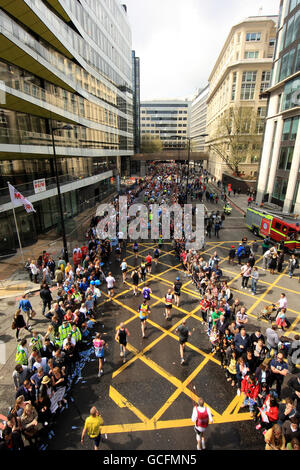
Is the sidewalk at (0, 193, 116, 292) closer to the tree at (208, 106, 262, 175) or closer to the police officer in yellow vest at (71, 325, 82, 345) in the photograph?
the police officer in yellow vest at (71, 325, 82, 345)

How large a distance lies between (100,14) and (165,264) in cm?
3902

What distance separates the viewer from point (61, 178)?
24.0 metres

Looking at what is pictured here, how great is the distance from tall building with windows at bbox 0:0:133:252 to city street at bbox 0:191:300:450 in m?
10.9

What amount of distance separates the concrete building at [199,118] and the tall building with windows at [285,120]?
230ft

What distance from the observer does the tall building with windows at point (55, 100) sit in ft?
51.3

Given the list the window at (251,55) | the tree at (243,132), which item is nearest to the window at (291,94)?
the tree at (243,132)

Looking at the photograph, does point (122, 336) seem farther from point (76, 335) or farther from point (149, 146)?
point (149, 146)

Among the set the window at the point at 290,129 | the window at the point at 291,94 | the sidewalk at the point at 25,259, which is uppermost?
the window at the point at 291,94

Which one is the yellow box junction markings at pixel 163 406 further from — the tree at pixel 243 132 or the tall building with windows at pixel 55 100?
the tree at pixel 243 132

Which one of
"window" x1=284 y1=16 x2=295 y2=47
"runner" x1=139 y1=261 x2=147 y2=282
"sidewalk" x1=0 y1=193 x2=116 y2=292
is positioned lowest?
"sidewalk" x1=0 y1=193 x2=116 y2=292

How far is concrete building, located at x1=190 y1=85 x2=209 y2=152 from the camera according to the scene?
336ft

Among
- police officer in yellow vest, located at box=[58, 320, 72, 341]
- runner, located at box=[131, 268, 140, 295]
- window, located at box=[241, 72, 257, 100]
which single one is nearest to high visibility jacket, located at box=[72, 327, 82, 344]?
police officer in yellow vest, located at box=[58, 320, 72, 341]
